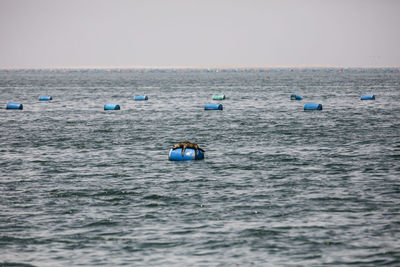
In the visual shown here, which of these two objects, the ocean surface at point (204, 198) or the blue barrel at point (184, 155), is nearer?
the ocean surface at point (204, 198)

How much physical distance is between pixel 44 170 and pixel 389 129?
119 ft

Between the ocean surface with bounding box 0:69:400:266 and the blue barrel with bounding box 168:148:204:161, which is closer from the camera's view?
the ocean surface with bounding box 0:69:400:266

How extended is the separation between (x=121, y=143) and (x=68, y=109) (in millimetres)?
46991

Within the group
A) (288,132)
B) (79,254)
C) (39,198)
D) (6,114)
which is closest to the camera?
(79,254)

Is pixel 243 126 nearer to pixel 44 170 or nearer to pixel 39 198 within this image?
pixel 44 170

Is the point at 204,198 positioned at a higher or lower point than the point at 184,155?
lower

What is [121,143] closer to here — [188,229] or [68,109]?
[188,229]

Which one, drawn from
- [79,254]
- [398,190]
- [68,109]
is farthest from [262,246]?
[68,109]

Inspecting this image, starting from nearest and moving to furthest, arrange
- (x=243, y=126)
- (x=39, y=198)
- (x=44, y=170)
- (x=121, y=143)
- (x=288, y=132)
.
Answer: (x=39, y=198), (x=44, y=170), (x=121, y=143), (x=288, y=132), (x=243, y=126)

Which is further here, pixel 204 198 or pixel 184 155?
pixel 184 155

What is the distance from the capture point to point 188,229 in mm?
25562

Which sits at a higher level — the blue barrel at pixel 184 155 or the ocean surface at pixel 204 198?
the blue barrel at pixel 184 155

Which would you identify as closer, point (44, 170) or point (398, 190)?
point (398, 190)

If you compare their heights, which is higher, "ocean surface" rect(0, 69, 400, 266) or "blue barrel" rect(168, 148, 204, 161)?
"blue barrel" rect(168, 148, 204, 161)
